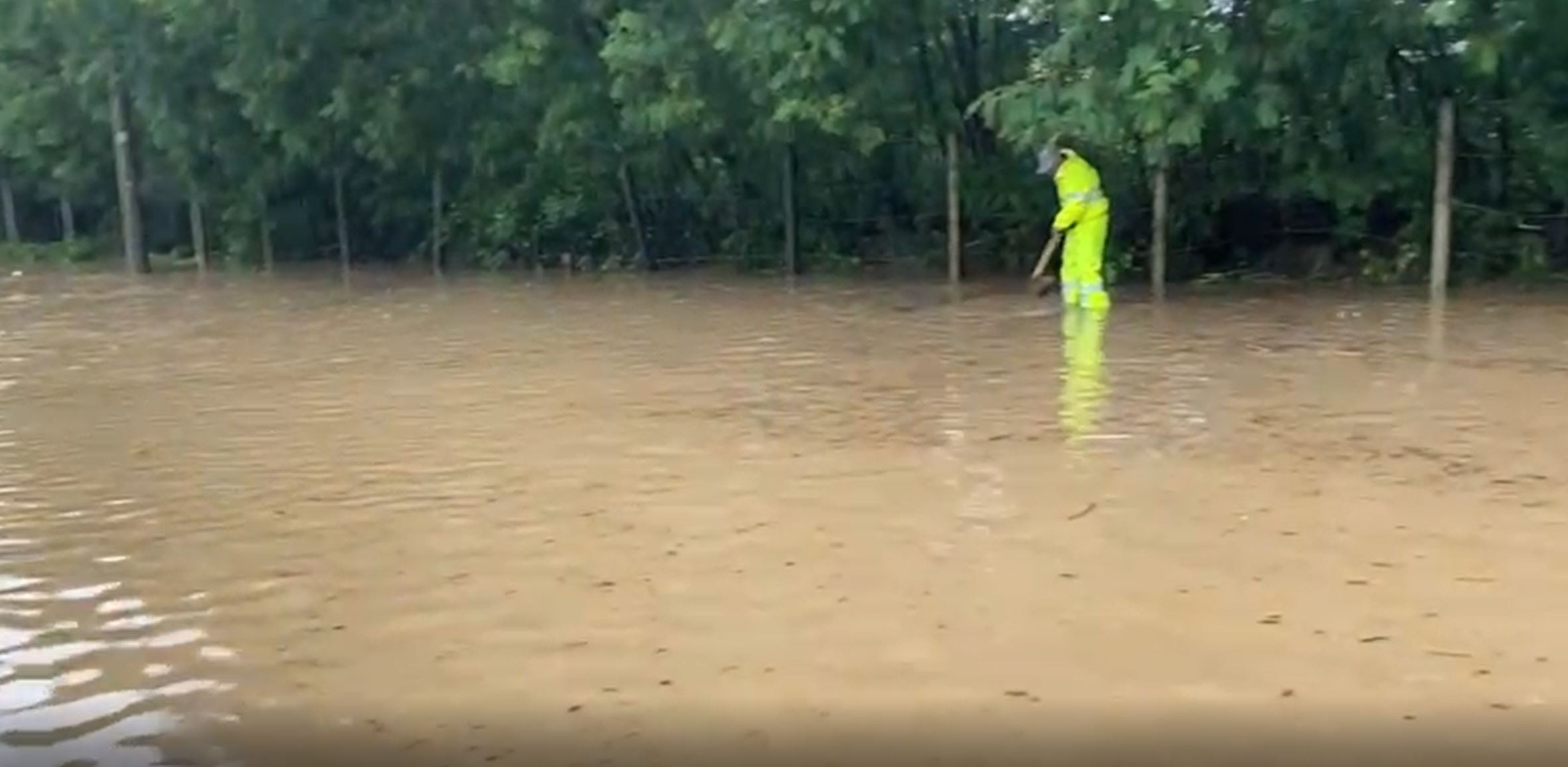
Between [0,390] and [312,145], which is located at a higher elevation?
[312,145]

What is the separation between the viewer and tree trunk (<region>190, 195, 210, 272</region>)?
26297 mm

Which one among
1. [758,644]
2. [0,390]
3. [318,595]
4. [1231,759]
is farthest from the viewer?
[0,390]

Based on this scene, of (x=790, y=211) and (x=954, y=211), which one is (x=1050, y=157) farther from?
(x=790, y=211)

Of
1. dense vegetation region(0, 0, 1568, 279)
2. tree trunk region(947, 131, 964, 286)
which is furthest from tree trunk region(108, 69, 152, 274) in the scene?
tree trunk region(947, 131, 964, 286)

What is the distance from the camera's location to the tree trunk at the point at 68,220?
107 ft

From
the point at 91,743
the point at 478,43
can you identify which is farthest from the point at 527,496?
the point at 478,43

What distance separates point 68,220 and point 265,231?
A: 937 cm

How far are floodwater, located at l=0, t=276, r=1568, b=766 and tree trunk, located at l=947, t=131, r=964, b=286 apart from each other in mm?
6944

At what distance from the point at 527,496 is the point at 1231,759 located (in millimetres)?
3475

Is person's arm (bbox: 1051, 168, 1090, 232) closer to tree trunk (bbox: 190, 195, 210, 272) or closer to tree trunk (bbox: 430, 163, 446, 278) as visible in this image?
tree trunk (bbox: 430, 163, 446, 278)

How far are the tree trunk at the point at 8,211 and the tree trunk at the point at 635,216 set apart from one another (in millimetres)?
17128

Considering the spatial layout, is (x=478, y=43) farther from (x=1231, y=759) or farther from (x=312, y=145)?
(x=1231, y=759)

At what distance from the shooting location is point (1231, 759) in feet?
12.4

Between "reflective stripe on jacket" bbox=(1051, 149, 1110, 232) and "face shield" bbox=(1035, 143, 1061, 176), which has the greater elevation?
"face shield" bbox=(1035, 143, 1061, 176)
